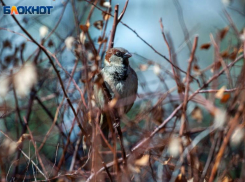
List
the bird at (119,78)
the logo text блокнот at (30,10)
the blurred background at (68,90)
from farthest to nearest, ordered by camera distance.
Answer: the logo text блокнот at (30,10), the bird at (119,78), the blurred background at (68,90)

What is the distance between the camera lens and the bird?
2666mm

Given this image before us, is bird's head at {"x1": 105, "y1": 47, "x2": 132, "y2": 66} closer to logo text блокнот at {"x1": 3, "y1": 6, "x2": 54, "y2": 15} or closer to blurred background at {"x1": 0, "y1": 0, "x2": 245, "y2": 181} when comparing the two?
blurred background at {"x1": 0, "y1": 0, "x2": 245, "y2": 181}

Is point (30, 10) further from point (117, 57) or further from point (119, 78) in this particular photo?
point (119, 78)

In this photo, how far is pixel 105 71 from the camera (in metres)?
2.72

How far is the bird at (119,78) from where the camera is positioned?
267 cm

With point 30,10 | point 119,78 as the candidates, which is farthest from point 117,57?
point 30,10

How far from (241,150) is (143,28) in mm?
2041

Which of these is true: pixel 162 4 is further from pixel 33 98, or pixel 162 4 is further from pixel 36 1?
pixel 33 98

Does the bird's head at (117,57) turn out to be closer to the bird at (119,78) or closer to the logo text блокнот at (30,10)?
the bird at (119,78)

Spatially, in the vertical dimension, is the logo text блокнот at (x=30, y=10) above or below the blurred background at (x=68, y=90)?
above


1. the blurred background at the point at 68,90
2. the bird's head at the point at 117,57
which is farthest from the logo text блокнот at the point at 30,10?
the bird's head at the point at 117,57

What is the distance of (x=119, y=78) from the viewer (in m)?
2.70

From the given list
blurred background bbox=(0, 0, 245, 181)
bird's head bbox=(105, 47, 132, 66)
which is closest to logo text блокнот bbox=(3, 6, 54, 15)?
blurred background bbox=(0, 0, 245, 181)

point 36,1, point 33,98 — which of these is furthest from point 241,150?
point 36,1
